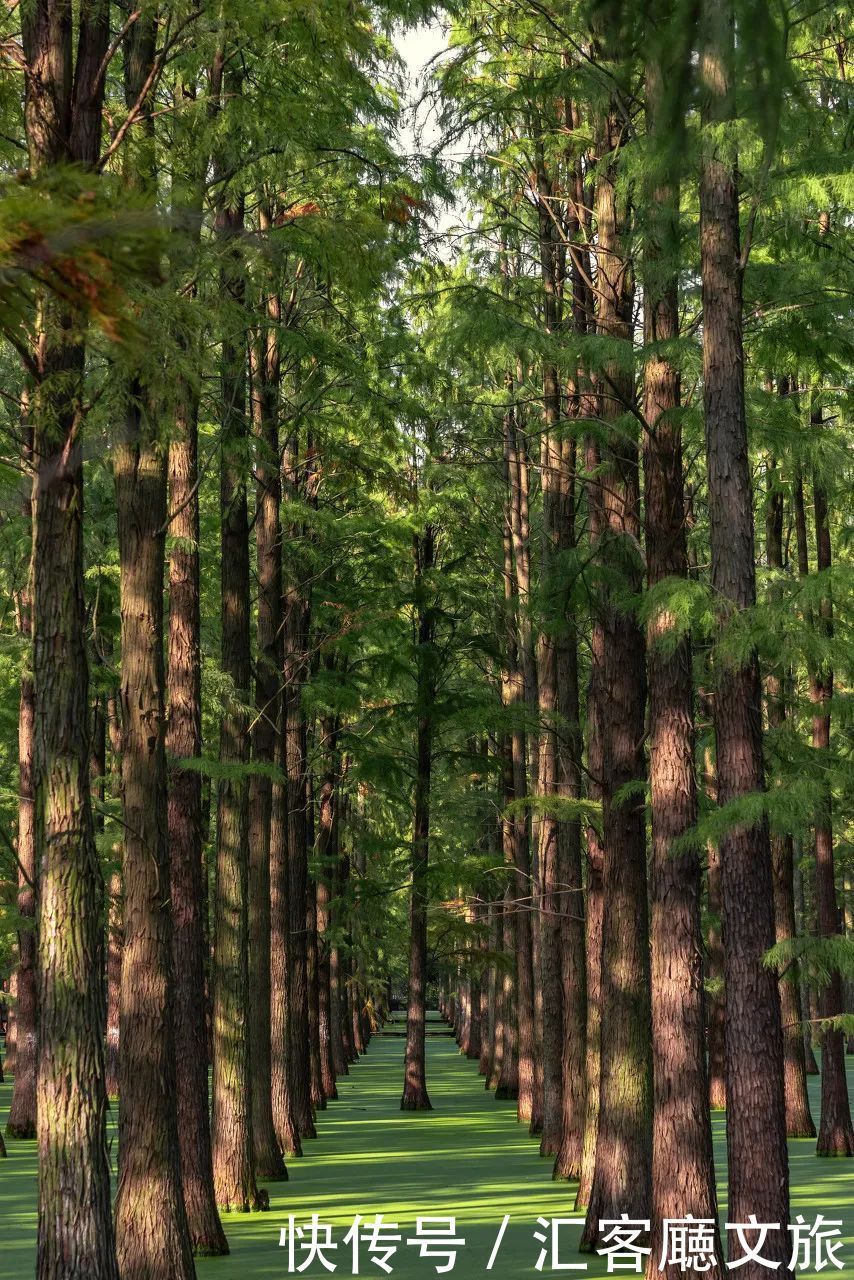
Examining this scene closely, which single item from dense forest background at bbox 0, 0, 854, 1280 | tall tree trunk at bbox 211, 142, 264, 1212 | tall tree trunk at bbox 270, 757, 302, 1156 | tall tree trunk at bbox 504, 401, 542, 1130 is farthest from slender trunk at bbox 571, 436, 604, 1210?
tall tree trunk at bbox 504, 401, 542, 1130

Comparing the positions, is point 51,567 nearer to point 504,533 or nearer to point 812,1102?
point 504,533

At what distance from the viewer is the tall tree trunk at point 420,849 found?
112 feet

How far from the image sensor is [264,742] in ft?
73.9

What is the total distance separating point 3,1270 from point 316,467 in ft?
55.4

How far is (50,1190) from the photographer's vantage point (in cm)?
930

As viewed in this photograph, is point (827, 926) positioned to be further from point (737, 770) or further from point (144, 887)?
point (144, 887)

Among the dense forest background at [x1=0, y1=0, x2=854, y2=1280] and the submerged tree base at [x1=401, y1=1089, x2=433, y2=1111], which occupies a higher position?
the dense forest background at [x1=0, y1=0, x2=854, y2=1280]

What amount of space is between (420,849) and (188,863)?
18.1 m

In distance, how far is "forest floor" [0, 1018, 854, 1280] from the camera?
15.2 m

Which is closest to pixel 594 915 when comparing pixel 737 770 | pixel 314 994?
pixel 737 770

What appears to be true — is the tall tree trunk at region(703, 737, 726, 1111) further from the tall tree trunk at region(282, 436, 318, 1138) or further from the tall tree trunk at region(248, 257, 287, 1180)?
the tall tree trunk at region(248, 257, 287, 1180)

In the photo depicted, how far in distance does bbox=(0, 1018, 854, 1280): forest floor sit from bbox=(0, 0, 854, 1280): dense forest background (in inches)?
30.2

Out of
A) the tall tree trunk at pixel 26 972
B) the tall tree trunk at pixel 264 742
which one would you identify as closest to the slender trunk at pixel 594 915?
the tall tree trunk at pixel 264 742

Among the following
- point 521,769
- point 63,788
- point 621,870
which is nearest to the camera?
point 63,788
